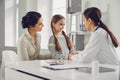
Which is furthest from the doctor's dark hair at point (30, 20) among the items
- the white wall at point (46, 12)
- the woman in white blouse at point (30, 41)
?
the white wall at point (46, 12)

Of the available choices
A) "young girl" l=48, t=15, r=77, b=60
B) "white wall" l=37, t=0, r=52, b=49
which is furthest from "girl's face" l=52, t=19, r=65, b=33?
"white wall" l=37, t=0, r=52, b=49

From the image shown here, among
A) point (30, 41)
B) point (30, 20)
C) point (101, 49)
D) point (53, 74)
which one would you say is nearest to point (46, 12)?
point (30, 20)

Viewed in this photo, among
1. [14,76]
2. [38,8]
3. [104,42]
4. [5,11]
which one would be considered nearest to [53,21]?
[104,42]

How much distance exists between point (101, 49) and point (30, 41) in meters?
0.98

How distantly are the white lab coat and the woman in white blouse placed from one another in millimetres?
810

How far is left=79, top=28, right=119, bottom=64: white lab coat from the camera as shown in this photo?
1.68 metres

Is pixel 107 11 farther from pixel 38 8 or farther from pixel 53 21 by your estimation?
pixel 38 8

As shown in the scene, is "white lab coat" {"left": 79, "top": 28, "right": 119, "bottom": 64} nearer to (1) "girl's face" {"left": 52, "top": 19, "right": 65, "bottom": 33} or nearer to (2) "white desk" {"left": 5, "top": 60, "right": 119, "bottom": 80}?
(2) "white desk" {"left": 5, "top": 60, "right": 119, "bottom": 80}

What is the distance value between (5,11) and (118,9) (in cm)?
442

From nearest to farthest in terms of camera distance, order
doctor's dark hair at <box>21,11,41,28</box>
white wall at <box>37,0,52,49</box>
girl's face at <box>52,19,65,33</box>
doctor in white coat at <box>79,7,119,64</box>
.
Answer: doctor in white coat at <box>79,7,119,64</box> → doctor's dark hair at <box>21,11,41,28</box> → girl's face at <box>52,19,65,33</box> → white wall at <box>37,0,52,49</box>

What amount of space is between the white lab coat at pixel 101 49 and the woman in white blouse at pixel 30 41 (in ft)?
2.66

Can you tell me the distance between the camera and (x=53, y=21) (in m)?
2.62

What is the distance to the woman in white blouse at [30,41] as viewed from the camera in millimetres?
2297

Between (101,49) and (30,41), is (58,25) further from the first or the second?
(101,49)
